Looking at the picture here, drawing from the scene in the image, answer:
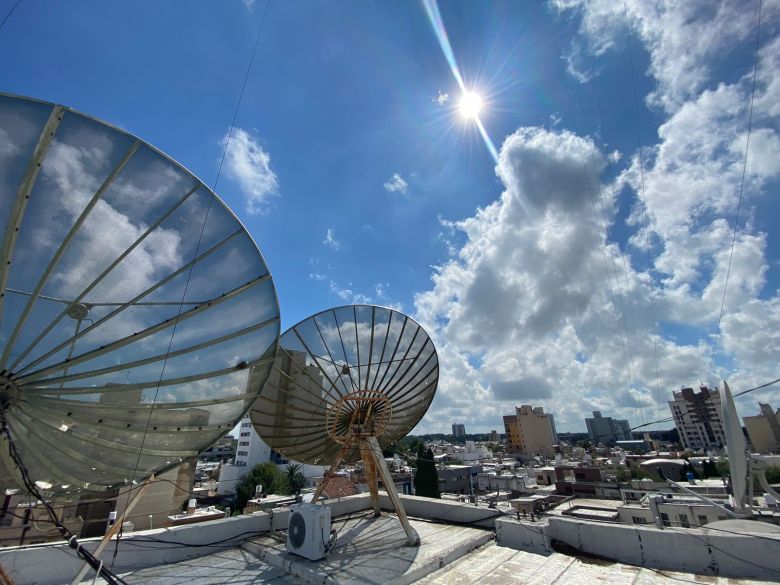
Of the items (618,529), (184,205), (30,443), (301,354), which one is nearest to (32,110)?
(184,205)

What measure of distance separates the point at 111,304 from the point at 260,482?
4911 cm

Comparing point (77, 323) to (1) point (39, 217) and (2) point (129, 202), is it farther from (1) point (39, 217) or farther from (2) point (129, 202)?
(2) point (129, 202)

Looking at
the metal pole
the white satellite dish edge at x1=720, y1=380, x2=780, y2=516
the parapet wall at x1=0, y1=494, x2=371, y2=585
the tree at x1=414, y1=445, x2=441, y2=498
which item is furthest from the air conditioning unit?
the tree at x1=414, y1=445, x2=441, y2=498

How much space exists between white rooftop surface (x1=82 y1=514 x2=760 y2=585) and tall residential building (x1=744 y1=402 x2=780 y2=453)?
108948mm

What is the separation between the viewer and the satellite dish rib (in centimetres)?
1130

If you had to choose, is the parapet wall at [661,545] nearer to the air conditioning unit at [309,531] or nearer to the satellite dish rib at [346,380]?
the air conditioning unit at [309,531]

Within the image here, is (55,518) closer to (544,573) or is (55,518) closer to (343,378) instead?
(544,573)

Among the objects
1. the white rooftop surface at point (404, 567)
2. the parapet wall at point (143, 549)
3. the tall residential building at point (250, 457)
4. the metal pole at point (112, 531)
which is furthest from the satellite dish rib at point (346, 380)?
the tall residential building at point (250, 457)

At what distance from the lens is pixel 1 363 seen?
4.51 meters

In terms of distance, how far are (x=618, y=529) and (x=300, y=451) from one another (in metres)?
9.13

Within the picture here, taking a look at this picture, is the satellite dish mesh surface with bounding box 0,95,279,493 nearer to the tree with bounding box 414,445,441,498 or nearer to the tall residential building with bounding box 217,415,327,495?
the tree with bounding box 414,445,441,498

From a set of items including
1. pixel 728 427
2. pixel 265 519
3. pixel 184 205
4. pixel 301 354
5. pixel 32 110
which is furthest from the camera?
pixel 728 427

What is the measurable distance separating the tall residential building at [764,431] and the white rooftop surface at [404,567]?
109m

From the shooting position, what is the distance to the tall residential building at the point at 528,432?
4279 inches
